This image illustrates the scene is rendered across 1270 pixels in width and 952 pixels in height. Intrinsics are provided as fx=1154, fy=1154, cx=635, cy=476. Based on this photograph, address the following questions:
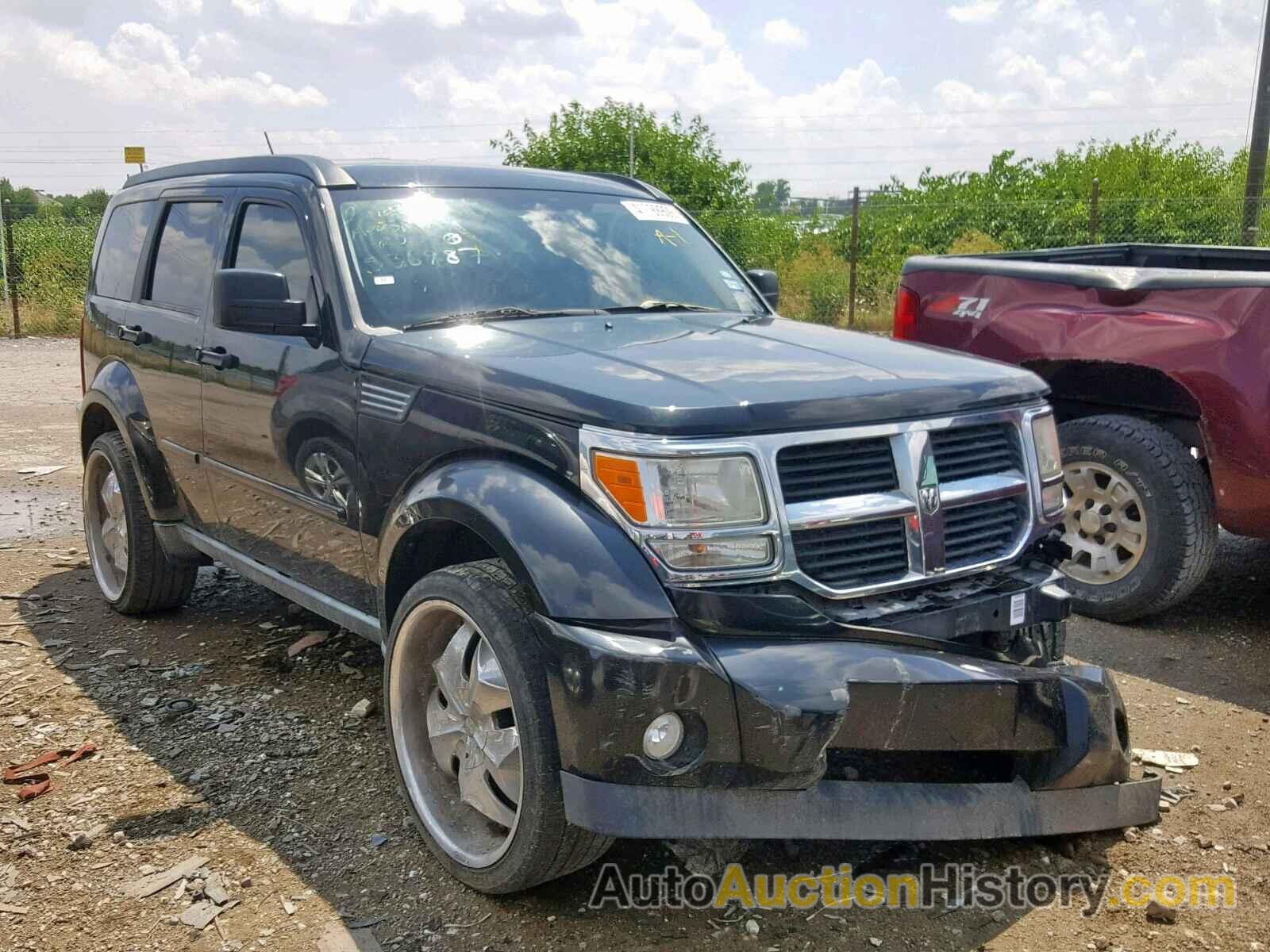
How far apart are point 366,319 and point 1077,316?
315 centimetres

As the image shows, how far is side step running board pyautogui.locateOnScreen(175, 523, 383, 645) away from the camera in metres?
3.60

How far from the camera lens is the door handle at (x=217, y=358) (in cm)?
409

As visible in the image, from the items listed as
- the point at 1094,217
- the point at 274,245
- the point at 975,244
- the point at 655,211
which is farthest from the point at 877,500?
the point at 975,244

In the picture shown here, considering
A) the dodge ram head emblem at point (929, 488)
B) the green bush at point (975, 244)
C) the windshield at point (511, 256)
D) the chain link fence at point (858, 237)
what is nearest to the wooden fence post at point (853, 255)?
the chain link fence at point (858, 237)

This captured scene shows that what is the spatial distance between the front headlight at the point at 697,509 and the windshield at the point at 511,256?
4.13 feet

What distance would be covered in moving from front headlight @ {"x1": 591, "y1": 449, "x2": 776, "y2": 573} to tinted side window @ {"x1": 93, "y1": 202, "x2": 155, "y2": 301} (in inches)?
133

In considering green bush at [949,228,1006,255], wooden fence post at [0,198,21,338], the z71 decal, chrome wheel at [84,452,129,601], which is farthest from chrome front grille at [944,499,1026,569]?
wooden fence post at [0,198,21,338]

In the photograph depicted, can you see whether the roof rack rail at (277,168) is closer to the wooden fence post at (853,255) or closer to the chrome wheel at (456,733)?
the chrome wheel at (456,733)

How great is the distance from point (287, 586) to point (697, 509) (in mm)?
1968

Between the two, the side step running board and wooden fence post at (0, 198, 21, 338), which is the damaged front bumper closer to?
the side step running board

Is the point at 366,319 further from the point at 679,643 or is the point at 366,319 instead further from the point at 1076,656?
the point at 1076,656

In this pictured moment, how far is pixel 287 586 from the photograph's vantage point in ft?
13.2

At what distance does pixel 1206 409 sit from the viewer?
4629 mm

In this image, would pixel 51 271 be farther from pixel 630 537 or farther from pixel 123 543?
pixel 630 537
